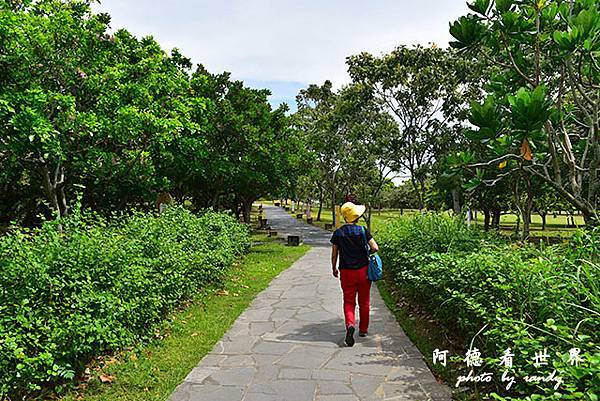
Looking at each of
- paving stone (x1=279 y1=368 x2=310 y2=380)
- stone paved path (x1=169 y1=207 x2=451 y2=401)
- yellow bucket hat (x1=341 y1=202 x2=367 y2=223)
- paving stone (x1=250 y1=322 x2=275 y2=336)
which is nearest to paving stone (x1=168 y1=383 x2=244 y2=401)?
stone paved path (x1=169 y1=207 x2=451 y2=401)

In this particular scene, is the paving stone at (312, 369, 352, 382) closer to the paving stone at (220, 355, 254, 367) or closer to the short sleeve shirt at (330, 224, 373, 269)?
the paving stone at (220, 355, 254, 367)

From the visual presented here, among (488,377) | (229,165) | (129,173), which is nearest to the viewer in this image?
(488,377)

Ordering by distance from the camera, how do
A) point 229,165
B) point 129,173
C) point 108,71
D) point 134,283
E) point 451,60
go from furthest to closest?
point 451,60 → point 229,165 → point 129,173 → point 108,71 → point 134,283

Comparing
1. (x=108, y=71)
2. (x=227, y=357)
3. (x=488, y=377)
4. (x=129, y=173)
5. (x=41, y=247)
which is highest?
(x=108, y=71)

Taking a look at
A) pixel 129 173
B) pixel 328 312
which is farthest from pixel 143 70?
pixel 328 312

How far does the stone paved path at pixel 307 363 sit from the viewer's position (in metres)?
4.18

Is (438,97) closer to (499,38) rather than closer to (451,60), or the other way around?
(451,60)

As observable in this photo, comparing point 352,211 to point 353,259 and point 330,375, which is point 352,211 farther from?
point 330,375

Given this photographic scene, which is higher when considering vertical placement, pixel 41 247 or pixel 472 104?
pixel 472 104

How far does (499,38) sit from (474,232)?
3.02 m

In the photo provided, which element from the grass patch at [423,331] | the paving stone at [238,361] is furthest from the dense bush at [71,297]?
the grass patch at [423,331]

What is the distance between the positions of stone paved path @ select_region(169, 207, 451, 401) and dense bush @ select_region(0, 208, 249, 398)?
897mm

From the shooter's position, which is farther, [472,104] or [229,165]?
[229,165]

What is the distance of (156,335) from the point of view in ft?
18.8
